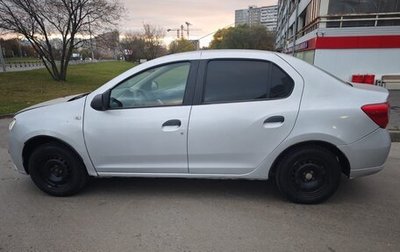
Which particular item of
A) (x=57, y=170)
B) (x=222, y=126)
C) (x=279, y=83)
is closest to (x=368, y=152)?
(x=279, y=83)

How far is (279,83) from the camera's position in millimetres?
3549

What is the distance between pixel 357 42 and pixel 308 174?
14.8 meters

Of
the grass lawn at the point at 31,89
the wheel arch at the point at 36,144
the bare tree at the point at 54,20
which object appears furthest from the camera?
the bare tree at the point at 54,20

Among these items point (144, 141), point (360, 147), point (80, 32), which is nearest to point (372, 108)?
point (360, 147)

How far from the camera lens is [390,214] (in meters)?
3.43

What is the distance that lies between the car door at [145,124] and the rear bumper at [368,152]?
174cm

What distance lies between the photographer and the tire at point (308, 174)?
11.5 ft

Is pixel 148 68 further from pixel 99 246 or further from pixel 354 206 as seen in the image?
pixel 354 206

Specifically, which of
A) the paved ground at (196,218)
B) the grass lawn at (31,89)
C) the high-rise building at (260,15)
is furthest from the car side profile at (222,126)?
the high-rise building at (260,15)

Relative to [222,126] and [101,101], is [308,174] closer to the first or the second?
[222,126]

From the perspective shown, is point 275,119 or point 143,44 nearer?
point 275,119

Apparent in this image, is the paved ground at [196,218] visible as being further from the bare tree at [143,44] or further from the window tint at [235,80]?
the bare tree at [143,44]

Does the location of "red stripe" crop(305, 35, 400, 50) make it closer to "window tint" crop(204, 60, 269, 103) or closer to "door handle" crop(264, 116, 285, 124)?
"window tint" crop(204, 60, 269, 103)

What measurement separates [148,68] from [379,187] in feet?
10.4
